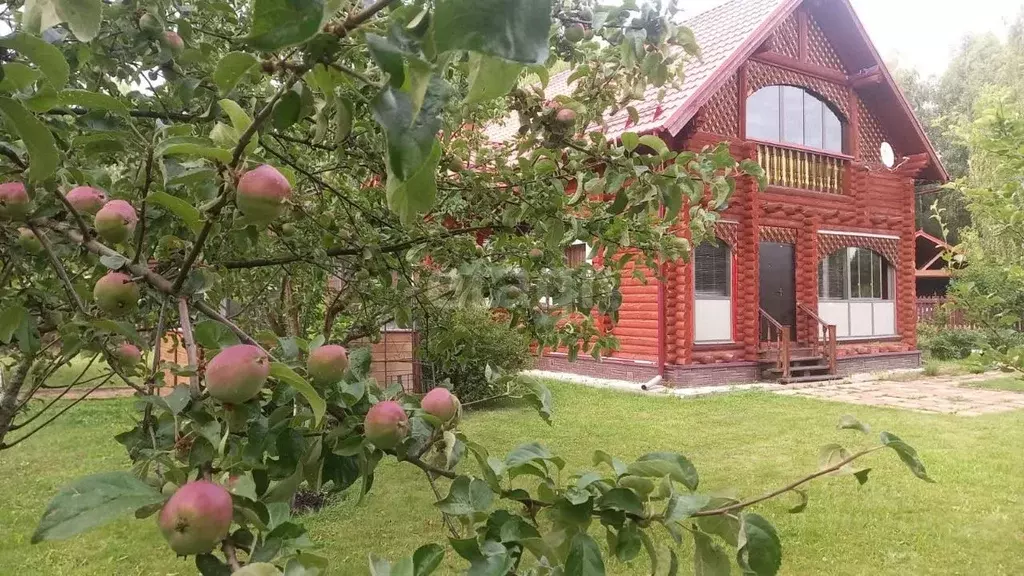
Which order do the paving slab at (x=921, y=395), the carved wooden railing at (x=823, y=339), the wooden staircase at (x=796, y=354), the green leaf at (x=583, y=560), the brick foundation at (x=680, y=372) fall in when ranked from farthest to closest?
the carved wooden railing at (x=823, y=339)
the wooden staircase at (x=796, y=354)
the brick foundation at (x=680, y=372)
the paving slab at (x=921, y=395)
the green leaf at (x=583, y=560)

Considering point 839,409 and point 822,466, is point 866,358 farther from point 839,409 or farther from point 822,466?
point 822,466

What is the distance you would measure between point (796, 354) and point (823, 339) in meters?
0.82

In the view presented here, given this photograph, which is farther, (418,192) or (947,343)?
(947,343)

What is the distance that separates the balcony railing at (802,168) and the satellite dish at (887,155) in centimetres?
137

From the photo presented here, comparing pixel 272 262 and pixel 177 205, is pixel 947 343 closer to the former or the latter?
pixel 272 262

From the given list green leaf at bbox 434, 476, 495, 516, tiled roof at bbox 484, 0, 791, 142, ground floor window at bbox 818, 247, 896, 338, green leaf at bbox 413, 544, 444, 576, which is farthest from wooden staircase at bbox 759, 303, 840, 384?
green leaf at bbox 413, 544, 444, 576

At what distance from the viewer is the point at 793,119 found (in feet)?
42.7

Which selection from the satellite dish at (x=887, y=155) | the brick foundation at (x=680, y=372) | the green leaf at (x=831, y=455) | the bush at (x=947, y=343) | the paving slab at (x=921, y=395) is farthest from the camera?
the bush at (x=947, y=343)

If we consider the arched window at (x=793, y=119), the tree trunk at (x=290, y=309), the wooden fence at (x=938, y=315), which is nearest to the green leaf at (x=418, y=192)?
the tree trunk at (x=290, y=309)

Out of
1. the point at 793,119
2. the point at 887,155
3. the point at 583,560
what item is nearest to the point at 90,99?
the point at 583,560

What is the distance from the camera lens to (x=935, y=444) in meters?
7.43

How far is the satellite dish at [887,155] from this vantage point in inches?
569

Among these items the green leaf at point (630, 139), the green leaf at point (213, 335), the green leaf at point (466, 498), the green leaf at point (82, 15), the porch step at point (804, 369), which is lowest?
the porch step at point (804, 369)

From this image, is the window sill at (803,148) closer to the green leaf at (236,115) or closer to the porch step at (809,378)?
the porch step at (809,378)
